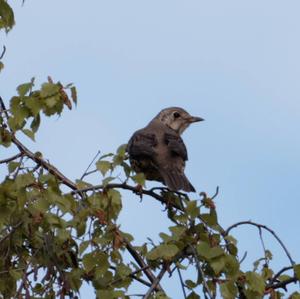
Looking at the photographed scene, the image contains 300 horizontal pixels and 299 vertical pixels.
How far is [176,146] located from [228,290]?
3731 mm

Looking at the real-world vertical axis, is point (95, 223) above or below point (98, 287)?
above

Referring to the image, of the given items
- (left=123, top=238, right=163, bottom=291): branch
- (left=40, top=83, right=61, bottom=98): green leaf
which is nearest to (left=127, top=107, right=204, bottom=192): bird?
(left=123, top=238, right=163, bottom=291): branch

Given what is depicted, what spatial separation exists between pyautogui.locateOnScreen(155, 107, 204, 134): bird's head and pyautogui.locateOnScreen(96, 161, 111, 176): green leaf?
185 inches

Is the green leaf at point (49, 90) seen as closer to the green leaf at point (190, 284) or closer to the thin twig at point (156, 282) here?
the thin twig at point (156, 282)

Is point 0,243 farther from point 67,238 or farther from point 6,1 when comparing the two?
point 6,1

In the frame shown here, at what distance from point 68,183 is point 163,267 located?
3.54ft

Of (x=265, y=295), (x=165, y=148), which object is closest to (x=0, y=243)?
(x=265, y=295)

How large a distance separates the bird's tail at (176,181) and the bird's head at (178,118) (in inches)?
88.6

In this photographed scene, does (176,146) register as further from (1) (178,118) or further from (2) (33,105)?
(2) (33,105)

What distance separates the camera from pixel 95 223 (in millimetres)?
6176

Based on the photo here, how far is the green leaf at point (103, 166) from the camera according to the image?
6398mm

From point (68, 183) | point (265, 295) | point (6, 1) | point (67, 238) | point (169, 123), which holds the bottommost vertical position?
point (265, 295)

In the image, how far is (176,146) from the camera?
31.0ft

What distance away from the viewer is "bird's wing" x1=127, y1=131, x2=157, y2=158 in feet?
29.3
